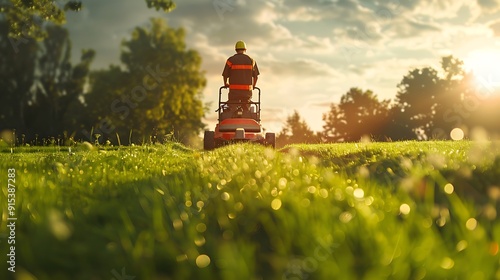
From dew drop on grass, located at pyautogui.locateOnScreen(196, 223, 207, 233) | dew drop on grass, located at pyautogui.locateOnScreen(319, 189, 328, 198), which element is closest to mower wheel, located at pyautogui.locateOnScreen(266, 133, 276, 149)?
dew drop on grass, located at pyautogui.locateOnScreen(319, 189, 328, 198)

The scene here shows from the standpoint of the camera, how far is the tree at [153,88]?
45.9 m

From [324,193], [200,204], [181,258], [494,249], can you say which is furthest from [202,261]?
[324,193]

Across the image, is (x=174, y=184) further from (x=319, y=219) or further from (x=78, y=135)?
(x=78, y=135)

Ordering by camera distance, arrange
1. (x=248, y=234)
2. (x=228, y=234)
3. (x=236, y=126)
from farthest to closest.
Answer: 1. (x=236, y=126)
2. (x=248, y=234)
3. (x=228, y=234)

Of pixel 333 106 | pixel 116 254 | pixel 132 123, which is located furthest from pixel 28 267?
pixel 333 106

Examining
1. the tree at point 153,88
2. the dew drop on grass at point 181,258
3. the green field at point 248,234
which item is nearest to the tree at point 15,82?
the tree at point 153,88

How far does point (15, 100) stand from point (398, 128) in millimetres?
35862

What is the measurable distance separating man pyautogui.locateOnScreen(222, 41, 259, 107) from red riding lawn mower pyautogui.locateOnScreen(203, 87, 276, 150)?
0.25m

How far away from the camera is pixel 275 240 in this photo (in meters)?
2.79

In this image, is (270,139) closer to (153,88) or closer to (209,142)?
(209,142)

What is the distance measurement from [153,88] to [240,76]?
103ft

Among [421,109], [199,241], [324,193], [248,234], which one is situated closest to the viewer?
[199,241]

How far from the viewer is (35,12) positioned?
2070 centimetres

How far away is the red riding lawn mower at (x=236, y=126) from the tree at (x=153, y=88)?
28.6m
